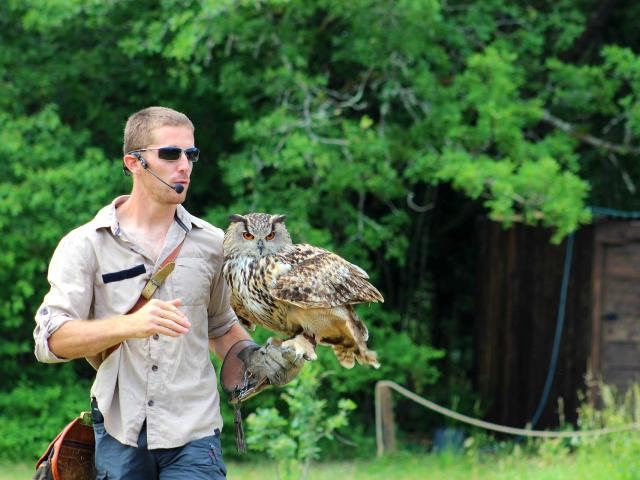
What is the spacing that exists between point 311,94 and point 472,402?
152 inches

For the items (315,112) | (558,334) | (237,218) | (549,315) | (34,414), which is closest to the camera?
(237,218)

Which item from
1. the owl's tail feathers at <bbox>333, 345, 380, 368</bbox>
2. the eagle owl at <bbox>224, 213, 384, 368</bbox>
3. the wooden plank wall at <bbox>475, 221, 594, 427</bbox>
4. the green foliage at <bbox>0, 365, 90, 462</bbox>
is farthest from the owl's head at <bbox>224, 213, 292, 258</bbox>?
the wooden plank wall at <bbox>475, 221, 594, 427</bbox>

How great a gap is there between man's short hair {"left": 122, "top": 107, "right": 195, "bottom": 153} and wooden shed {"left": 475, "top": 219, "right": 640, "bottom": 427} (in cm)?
689

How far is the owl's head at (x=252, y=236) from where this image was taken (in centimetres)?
358

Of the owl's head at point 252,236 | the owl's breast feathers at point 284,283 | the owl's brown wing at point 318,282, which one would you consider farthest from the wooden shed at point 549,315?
the owl's head at point 252,236

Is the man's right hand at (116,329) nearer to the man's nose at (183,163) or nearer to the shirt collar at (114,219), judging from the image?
the shirt collar at (114,219)

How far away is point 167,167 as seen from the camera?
131 inches

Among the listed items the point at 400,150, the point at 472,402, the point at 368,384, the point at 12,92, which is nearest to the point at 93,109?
the point at 12,92

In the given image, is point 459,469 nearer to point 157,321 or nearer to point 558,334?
point 558,334

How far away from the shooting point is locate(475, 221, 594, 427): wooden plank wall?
10.0 m

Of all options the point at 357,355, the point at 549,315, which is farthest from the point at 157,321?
the point at 549,315

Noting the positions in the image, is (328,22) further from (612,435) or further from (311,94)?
(612,435)

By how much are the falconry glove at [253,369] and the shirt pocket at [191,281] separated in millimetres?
262

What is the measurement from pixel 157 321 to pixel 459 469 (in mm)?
6199
